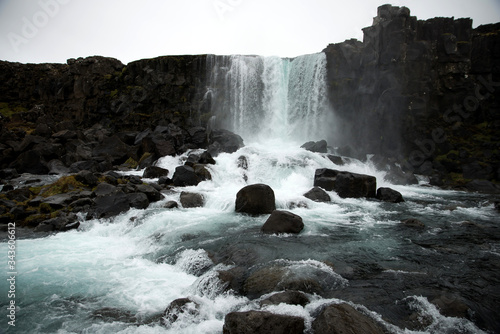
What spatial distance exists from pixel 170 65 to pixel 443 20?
1071 inches

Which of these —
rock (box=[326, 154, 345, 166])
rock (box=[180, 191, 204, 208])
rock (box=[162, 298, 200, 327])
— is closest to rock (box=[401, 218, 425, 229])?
rock (box=[180, 191, 204, 208])

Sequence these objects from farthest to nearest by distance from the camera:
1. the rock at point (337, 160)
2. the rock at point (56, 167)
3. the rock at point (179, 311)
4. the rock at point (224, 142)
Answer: the rock at point (224, 142), the rock at point (337, 160), the rock at point (56, 167), the rock at point (179, 311)

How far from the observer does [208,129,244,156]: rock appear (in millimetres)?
26781

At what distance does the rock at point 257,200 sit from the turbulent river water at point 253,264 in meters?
0.64

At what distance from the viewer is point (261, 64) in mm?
34312

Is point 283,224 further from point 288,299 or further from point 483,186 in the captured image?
point 483,186

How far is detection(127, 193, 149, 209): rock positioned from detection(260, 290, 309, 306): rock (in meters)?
9.39

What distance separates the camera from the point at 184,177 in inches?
744

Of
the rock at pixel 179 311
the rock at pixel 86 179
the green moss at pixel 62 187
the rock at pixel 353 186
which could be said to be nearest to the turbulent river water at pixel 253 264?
the rock at pixel 179 311

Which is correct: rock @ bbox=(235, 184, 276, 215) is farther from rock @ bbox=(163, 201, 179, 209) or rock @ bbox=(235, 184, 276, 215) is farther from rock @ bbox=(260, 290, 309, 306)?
rock @ bbox=(260, 290, 309, 306)

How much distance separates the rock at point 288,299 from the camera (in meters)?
6.00

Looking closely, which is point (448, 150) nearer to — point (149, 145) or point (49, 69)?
point (149, 145)

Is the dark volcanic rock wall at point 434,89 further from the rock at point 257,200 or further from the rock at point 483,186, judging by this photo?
the rock at point 257,200

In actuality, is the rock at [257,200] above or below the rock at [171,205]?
above
